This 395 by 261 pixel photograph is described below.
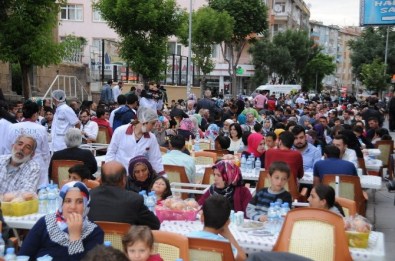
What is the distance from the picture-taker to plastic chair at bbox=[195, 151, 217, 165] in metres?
9.46

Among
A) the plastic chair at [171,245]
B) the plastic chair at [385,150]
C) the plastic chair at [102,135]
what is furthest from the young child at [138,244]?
the plastic chair at [385,150]

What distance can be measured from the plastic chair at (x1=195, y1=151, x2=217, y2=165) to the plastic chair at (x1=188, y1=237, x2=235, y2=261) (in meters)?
5.08

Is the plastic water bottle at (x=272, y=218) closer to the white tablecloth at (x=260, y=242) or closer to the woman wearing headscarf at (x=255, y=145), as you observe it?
the white tablecloth at (x=260, y=242)

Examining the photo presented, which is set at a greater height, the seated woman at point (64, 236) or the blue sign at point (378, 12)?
the blue sign at point (378, 12)

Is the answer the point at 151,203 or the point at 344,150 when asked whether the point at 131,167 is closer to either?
the point at 151,203

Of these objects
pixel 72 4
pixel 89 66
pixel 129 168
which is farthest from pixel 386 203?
pixel 72 4

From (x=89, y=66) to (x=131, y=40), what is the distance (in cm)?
589

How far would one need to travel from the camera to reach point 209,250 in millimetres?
4332

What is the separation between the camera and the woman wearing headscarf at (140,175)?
6551 millimetres

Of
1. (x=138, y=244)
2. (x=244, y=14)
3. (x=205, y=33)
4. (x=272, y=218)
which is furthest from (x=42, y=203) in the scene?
(x=244, y=14)

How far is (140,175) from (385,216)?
5174mm

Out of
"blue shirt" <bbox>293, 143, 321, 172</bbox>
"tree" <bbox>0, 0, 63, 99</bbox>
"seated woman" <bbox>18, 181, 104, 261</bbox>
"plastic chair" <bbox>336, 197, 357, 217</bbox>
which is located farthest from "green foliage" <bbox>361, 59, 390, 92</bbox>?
"seated woman" <bbox>18, 181, 104, 261</bbox>

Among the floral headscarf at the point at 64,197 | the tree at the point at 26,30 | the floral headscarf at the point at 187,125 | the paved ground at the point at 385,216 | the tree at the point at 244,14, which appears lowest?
the paved ground at the point at 385,216

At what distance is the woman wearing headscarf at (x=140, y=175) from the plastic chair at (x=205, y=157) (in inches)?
114
